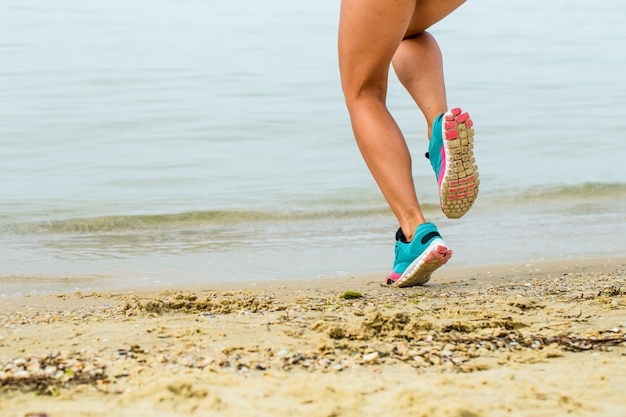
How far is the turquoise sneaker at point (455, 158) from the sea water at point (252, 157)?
59.8 inches

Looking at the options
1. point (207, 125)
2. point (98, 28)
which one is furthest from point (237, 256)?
point (98, 28)

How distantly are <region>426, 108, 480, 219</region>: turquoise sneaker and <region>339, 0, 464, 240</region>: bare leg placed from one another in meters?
0.13

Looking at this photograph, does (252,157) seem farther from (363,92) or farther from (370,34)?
(370,34)

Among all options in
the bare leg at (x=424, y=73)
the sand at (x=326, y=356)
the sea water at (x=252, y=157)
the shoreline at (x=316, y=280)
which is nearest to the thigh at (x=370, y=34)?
Result: the bare leg at (x=424, y=73)

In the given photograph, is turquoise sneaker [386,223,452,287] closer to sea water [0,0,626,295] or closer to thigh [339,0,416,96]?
thigh [339,0,416,96]

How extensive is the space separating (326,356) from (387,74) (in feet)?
4.39

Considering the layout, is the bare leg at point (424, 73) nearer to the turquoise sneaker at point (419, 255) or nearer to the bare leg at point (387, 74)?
the bare leg at point (387, 74)

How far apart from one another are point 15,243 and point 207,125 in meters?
4.21

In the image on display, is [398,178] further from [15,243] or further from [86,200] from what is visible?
[86,200]

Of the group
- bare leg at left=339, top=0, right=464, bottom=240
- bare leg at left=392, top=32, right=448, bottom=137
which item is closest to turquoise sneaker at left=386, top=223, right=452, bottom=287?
bare leg at left=339, top=0, right=464, bottom=240

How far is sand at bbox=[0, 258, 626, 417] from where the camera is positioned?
1.87 m

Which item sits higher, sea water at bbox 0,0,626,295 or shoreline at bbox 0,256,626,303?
sea water at bbox 0,0,626,295

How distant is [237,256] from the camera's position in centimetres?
520

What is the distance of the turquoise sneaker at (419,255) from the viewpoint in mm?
3166
